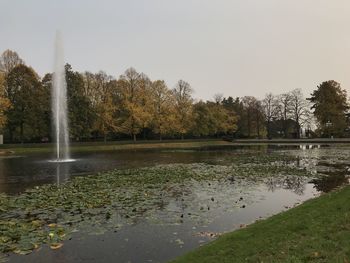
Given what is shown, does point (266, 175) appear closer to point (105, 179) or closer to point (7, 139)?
point (105, 179)

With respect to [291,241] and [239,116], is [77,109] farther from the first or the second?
[291,241]

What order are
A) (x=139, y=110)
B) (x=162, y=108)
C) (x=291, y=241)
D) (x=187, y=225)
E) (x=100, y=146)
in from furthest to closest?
(x=162, y=108)
(x=139, y=110)
(x=100, y=146)
(x=187, y=225)
(x=291, y=241)

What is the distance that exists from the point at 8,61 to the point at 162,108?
3364cm

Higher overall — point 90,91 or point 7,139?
point 90,91

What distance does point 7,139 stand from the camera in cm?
6975

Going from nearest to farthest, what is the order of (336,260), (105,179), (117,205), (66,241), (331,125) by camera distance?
(336,260), (66,241), (117,205), (105,179), (331,125)

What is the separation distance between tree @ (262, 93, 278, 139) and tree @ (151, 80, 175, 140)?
39.5 metres

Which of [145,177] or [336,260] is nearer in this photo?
[336,260]

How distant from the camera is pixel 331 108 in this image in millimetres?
89625

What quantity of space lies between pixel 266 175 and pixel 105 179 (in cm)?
1037

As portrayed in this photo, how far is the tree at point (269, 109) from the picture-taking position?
11306cm

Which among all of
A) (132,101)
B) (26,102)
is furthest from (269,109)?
(26,102)

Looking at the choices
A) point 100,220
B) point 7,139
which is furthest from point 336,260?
point 7,139

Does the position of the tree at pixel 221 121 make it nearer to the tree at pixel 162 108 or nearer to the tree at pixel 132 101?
the tree at pixel 162 108
